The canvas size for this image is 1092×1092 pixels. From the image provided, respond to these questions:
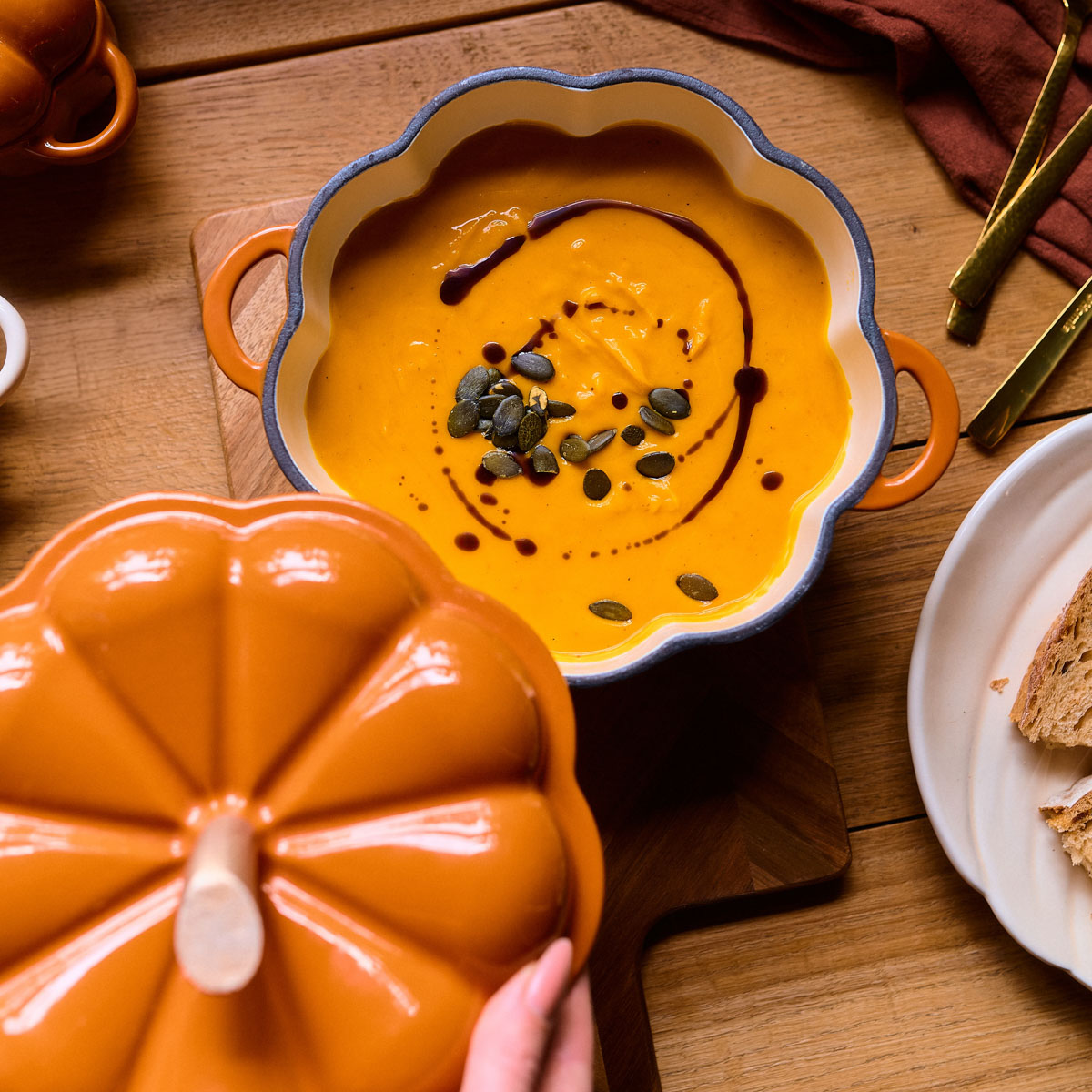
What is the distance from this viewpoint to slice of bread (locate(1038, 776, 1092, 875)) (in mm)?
1304


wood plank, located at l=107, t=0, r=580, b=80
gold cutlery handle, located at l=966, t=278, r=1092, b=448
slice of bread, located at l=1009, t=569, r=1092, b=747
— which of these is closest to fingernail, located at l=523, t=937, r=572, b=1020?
slice of bread, located at l=1009, t=569, r=1092, b=747

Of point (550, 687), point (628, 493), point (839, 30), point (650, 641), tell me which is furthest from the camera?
point (839, 30)

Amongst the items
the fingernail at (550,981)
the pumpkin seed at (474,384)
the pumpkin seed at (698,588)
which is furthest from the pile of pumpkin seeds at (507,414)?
the fingernail at (550,981)

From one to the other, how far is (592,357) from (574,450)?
4.9 inches

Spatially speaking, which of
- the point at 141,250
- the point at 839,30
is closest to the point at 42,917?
the point at 141,250

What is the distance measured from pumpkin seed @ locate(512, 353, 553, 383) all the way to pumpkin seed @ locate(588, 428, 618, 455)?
0.34ft

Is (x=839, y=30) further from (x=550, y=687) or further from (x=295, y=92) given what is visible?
(x=550, y=687)

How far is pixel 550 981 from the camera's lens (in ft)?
2.76

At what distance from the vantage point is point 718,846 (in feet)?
4.26

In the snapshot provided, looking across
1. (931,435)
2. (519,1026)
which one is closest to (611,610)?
(931,435)

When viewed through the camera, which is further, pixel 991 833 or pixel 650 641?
pixel 991 833

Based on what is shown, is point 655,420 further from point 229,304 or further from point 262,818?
point 262,818

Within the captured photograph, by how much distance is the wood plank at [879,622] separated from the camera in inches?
53.1

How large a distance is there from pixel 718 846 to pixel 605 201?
87 cm
